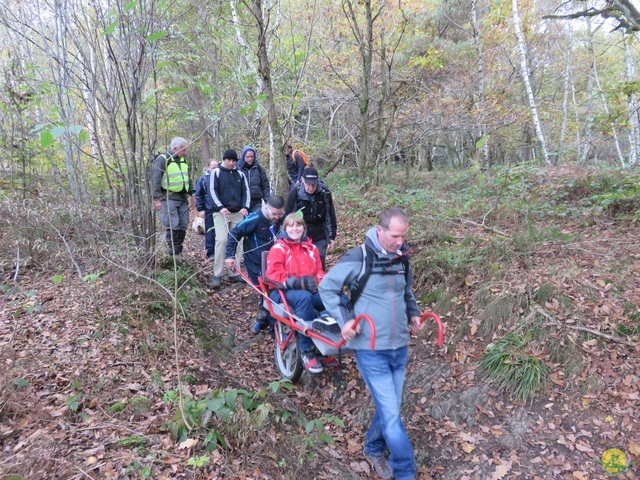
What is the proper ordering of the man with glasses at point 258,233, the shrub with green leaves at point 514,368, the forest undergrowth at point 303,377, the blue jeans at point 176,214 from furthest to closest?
the blue jeans at point 176,214, the man with glasses at point 258,233, the shrub with green leaves at point 514,368, the forest undergrowth at point 303,377

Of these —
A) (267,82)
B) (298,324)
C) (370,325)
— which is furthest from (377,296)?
(267,82)

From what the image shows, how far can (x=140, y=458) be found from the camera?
267cm

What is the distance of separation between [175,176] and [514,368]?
5.70 m

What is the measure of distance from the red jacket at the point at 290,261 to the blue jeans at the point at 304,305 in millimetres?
251

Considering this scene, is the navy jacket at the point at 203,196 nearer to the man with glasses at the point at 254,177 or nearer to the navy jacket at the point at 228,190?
the navy jacket at the point at 228,190

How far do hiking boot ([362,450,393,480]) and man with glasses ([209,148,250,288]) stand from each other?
156 inches

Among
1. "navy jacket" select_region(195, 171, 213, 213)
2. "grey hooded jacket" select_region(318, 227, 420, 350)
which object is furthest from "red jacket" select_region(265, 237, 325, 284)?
"navy jacket" select_region(195, 171, 213, 213)

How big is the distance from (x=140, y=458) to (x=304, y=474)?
1.35 meters

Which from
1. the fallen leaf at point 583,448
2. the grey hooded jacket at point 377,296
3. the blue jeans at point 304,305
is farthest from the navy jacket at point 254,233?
the fallen leaf at point 583,448

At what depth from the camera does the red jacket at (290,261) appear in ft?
14.6

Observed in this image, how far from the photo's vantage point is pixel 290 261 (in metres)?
4.50

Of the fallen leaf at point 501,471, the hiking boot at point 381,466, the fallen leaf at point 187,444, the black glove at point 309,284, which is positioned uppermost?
the black glove at point 309,284

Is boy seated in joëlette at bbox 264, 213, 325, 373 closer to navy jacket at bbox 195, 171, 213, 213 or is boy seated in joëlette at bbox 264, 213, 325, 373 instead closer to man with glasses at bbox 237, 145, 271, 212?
navy jacket at bbox 195, 171, 213, 213

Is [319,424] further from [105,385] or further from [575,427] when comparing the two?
[575,427]
